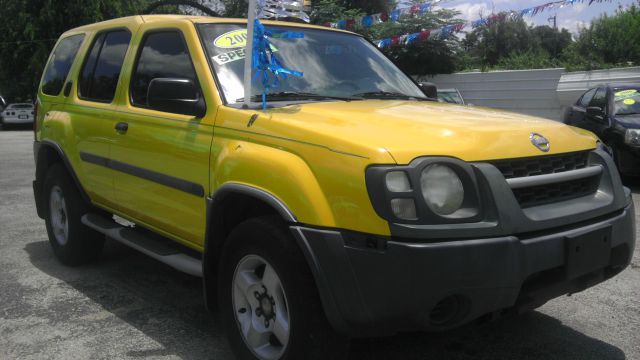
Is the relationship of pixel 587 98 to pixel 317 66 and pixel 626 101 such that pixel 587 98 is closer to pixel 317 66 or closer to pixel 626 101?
pixel 626 101

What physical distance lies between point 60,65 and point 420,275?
14.4 ft

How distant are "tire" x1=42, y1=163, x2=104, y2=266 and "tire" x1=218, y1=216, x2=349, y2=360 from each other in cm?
233

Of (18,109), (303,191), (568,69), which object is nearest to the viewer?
(303,191)

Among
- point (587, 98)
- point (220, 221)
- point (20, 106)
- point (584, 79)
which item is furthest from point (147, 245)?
point (20, 106)

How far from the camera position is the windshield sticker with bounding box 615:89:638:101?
9.70 metres

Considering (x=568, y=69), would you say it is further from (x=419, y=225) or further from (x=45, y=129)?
(x=419, y=225)

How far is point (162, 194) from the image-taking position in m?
3.92

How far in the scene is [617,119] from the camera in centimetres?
910

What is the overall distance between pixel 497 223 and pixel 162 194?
2158mm

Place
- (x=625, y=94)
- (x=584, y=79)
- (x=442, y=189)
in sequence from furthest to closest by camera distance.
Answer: (x=584, y=79) → (x=625, y=94) → (x=442, y=189)

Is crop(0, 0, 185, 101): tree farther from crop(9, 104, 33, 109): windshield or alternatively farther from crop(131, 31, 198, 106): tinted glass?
crop(131, 31, 198, 106): tinted glass

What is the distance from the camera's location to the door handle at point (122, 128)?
4.23 meters

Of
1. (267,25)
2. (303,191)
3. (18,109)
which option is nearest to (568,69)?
(267,25)

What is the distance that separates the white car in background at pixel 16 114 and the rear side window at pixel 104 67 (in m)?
25.1
